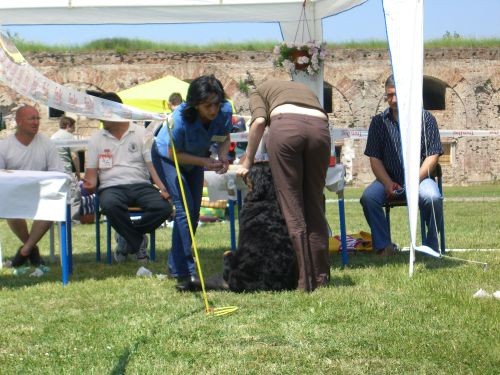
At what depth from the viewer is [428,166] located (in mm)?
7590

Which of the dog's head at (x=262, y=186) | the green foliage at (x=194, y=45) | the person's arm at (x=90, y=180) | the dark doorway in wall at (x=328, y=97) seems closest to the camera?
the dog's head at (x=262, y=186)

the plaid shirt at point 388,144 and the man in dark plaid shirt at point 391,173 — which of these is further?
the plaid shirt at point 388,144

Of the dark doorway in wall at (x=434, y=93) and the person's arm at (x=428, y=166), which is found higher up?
the dark doorway in wall at (x=434, y=93)

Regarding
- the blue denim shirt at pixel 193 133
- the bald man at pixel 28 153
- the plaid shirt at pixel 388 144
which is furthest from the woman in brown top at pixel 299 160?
the bald man at pixel 28 153

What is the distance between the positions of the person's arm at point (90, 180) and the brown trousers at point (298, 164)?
254 cm

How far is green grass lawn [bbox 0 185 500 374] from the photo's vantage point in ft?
12.6

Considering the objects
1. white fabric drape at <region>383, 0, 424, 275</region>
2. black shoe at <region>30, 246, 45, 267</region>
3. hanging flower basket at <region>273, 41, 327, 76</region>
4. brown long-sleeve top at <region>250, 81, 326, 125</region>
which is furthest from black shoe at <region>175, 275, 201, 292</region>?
hanging flower basket at <region>273, 41, 327, 76</region>

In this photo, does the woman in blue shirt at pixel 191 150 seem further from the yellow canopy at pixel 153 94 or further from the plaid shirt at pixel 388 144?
the yellow canopy at pixel 153 94

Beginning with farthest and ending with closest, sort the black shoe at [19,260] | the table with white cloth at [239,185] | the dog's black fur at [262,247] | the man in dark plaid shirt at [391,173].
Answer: the black shoe at [19,260] < the man in dark plaid shirt at [391,173] < the table with white cloth at [239,185] < the dog's black fur at [262,247]

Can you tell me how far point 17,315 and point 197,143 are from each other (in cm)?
180

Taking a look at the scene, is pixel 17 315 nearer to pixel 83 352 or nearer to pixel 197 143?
pixel 83 352

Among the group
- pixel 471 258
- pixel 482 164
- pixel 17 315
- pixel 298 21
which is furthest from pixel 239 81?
pixel 17 315

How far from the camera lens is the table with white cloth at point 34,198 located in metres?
6.39

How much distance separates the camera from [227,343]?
425 cm
